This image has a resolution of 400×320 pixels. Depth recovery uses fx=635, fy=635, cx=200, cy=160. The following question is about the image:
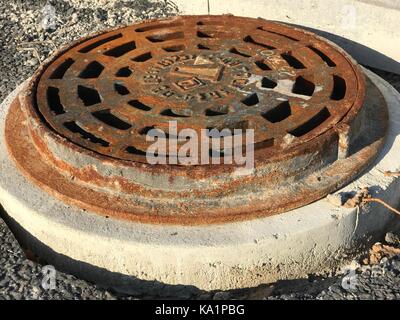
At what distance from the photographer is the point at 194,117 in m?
3.43

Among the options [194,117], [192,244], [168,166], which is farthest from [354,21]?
[192,244]

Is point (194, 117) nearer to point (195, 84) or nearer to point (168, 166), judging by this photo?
point (195, 84)

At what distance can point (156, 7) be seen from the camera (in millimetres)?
5707

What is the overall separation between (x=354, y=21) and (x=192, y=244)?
2532 millimetres

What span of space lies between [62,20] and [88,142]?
2728 mm

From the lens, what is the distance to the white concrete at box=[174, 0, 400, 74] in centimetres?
456

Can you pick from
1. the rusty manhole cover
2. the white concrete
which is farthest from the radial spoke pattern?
the white concrete

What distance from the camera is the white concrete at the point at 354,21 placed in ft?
15.0

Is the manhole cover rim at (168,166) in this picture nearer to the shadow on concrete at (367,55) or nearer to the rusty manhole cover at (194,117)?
the rusty manhole cover at (194,117)

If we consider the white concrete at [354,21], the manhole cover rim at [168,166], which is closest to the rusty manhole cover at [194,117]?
the manhole cover rim at [168,166]

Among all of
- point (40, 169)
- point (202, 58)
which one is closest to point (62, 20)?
point (202, 58)

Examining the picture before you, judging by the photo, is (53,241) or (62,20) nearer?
(53,241)

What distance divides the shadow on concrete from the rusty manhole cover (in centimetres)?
61
